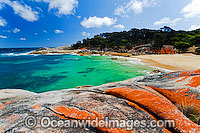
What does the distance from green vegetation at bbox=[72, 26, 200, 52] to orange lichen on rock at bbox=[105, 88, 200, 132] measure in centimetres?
5485

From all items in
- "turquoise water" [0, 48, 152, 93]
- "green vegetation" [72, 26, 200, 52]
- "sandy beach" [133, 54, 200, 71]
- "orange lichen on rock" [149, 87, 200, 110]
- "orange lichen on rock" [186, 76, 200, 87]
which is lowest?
"turquoise water" [0, 48, 152, 93]

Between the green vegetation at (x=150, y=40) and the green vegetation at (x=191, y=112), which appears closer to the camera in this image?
the green vegetation at (x=191, y=112)

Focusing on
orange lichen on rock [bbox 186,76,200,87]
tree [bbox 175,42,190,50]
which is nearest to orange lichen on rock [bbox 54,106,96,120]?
orange lichen on rock [bbox 186,76,200,87]

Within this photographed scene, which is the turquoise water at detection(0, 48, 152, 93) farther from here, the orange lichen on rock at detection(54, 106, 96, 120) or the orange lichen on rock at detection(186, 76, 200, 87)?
the orange lichen on rock at detection(186, 76, 200, 87)

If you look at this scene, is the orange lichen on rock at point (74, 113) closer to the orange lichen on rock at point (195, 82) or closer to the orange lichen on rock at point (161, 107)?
the orange lichen on rock at point (161, 107)

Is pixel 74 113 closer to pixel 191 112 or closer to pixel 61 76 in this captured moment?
pixel 191 112

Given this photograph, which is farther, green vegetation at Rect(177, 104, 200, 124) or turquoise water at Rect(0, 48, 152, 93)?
turquoise water at Rect(0, 48, 152, 93)

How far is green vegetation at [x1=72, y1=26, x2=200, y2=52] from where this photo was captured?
1788 inches

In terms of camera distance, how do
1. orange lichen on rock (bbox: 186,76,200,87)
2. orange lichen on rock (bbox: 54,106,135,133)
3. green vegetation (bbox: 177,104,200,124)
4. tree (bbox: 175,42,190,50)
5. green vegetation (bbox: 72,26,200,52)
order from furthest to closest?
green vegetation (bbox: 72,26,200,52), tree (bbox: 175,42,190,50), orange lichen on rock (bbox: 186,76,200,87), green vegetation (bbox: 177,104,200,124), orange lichen on rock (bbox: 54,106,135,133)

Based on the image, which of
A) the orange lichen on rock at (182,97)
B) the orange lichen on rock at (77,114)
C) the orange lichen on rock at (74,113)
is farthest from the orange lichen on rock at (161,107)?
the orange lichen on rock at (74,113)

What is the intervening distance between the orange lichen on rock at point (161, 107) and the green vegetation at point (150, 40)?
180 feet

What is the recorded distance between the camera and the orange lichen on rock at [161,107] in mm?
2047

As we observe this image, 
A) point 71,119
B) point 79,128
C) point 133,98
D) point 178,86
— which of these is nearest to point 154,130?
point 133,98

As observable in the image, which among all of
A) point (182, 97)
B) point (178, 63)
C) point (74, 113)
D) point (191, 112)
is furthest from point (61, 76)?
point (178, 63)
